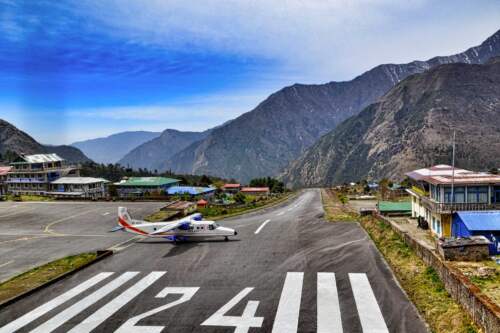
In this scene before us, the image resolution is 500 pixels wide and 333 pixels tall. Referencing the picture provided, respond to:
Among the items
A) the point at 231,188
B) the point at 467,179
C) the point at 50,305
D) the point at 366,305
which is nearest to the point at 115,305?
the point at 50,305

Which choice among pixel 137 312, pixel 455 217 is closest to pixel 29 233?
pixel 137 312

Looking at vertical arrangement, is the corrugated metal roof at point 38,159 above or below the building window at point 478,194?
above

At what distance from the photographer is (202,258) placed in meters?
28.6

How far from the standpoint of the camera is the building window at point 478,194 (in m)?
38.9

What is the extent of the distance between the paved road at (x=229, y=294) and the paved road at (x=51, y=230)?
672 cm

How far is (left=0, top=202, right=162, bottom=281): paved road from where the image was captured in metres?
32.0

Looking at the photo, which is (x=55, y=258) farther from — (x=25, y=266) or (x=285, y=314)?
(x=285, y=314)

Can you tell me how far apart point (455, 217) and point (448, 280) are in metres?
21.1

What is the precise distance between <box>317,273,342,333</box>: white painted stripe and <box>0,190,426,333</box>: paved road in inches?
1.9

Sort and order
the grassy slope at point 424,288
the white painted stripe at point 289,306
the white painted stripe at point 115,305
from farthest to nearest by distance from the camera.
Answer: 1. the white painted stripe at point 115,305
2. the white painted stripe at point 289,306
3. the grassy slope at point 424,288

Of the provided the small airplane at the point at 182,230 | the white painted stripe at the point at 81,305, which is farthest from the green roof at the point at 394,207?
the white painted stripe at the point at 81,305

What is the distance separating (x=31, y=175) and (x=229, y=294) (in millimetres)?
90642

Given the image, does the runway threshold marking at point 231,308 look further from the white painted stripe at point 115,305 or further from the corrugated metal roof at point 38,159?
the corrugated metal roof at point 38,159

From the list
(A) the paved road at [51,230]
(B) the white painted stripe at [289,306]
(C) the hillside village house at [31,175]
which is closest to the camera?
(B) the white painted stripe at [289,306]
